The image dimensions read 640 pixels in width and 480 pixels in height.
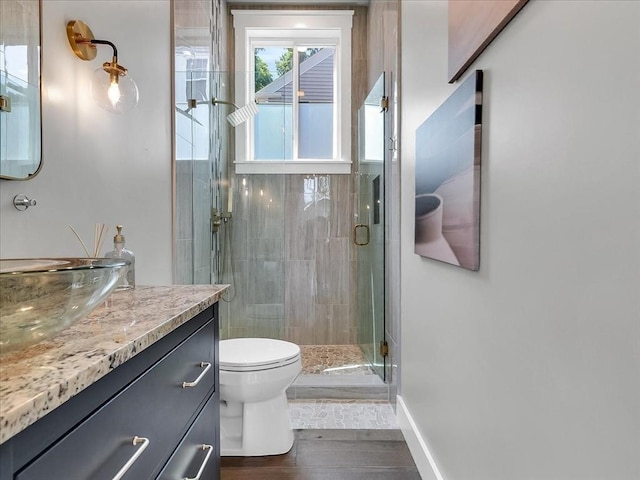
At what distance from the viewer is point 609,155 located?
66cm

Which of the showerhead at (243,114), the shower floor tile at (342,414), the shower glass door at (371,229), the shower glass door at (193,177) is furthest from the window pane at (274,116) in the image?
the shower floor tile at (342,414)

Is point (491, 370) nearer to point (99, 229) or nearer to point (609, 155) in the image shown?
point (609, 155)

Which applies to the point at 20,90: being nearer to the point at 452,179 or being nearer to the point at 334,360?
the point at 452,179

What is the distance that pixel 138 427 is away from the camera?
70 centimetres

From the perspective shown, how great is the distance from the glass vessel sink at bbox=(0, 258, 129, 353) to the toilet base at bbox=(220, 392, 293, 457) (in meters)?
1.45

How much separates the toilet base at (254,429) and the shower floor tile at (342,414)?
0.83 feet

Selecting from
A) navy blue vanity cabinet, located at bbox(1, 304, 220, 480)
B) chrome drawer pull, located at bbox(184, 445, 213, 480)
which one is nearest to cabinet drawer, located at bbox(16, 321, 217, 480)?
navy blue vanity cabinet, located at bbox(1, 304, 220, 480)

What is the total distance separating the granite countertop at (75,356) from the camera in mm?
417

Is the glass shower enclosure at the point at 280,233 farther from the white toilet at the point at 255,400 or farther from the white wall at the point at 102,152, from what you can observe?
the white toilet at the point at 255,400

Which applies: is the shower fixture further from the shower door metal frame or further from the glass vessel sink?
the glass vessel sink

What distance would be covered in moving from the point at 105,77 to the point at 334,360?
7.65 ft

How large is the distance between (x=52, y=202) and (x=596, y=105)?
1.42 m

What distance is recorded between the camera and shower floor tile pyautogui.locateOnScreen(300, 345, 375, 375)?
2764 mm

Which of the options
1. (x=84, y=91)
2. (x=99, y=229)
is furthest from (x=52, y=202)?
(x=84, y=91)
